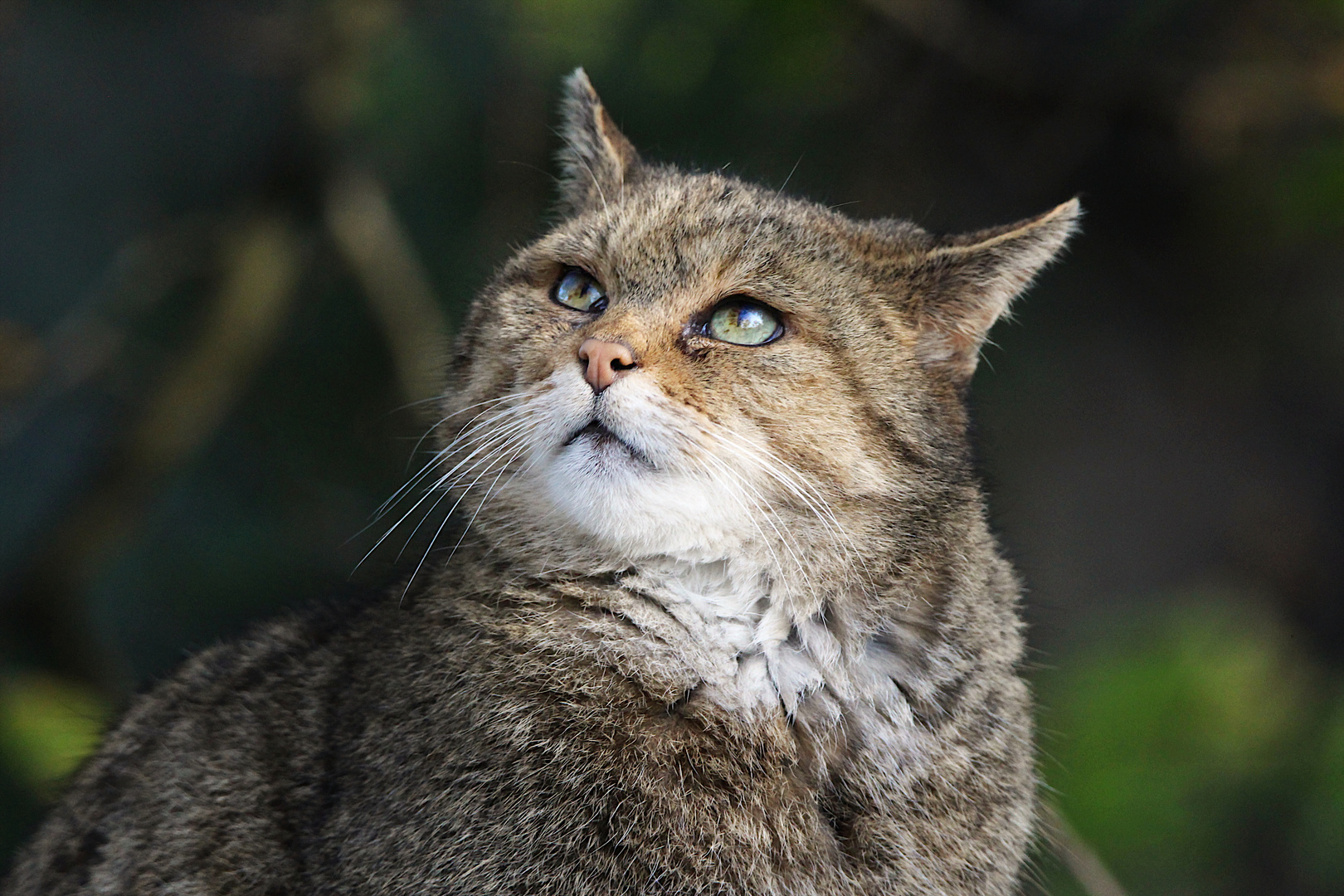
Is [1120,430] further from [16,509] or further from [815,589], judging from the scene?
[16,509]

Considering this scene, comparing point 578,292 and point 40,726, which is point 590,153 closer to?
point 578,292

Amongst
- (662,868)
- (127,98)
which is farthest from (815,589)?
(127,98)

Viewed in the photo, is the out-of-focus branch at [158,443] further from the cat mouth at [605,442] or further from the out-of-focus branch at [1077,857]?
the out-of-focus branch at [1077,857]

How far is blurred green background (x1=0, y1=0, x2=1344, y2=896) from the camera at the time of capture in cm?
482

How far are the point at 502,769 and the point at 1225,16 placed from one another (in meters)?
4.63

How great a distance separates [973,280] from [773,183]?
1156 mm

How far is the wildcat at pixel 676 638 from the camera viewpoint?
2586mm

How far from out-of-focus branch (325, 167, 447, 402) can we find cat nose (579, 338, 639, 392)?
2632 mm

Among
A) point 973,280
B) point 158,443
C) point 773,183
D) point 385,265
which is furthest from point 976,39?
point 158,443

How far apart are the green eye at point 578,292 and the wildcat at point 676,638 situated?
11 millimetres

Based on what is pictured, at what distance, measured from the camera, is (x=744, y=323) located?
294cm

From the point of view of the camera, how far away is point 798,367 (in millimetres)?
2832

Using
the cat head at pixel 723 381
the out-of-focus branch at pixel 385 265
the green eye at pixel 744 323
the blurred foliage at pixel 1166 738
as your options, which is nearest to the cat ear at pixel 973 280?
the cat head at pixel 723 381

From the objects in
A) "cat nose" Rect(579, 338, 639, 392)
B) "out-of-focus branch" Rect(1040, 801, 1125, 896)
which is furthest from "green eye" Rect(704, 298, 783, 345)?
"out-of-focus branch" Rect(1040, 801, 1125, 896)
